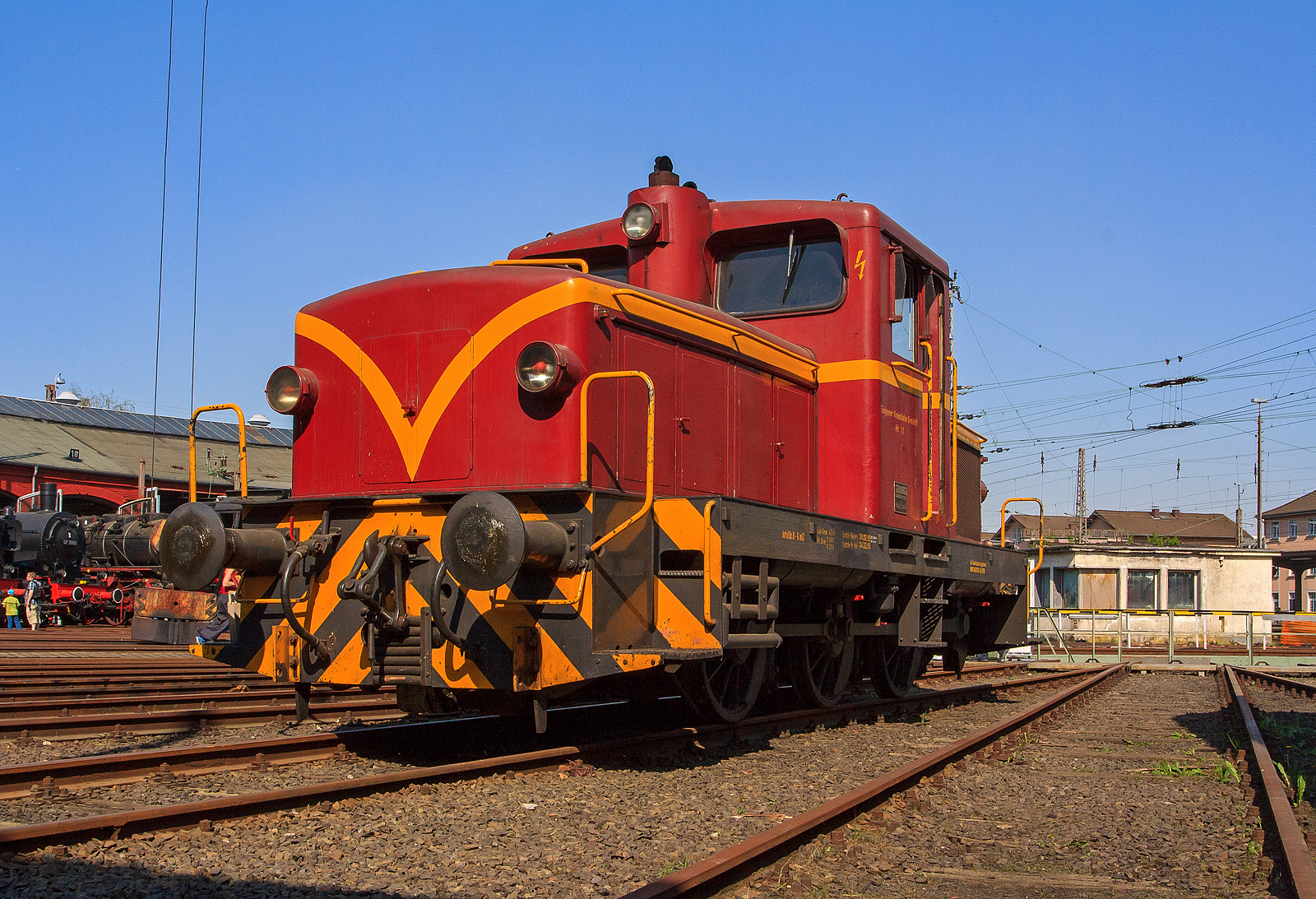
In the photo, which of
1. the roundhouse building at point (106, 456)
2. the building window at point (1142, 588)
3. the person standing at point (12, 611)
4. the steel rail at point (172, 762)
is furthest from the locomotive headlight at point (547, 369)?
the building window at point (1142, 588)

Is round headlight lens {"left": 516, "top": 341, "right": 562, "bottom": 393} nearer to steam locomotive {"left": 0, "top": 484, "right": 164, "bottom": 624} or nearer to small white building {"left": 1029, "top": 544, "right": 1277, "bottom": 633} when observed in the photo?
steam locomotive {"left": 0, "top": 484, "right": 164, "bottom": 624}

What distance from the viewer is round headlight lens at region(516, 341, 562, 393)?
5.90 meters

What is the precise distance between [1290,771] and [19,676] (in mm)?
10621

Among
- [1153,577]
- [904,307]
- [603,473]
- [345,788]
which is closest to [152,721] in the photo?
[345,788]

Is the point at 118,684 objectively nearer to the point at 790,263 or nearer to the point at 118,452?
the point at 790,263

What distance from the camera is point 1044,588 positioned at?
35.5 m

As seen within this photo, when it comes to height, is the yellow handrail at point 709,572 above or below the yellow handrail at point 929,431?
below

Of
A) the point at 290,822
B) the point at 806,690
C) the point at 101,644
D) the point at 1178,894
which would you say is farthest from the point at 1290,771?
the point at 101,644

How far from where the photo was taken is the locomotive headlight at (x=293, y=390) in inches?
266

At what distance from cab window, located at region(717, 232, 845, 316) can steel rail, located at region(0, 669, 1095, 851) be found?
293 centimetres

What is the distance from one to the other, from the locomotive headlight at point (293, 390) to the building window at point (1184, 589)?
112ft

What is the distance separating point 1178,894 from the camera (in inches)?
157

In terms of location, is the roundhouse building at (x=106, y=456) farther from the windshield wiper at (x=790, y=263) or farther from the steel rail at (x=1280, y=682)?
the windshield wiper at (x=790, y=263)

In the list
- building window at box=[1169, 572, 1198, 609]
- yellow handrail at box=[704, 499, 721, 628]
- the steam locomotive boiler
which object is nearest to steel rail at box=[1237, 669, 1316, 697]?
the steam locomotive boiler
